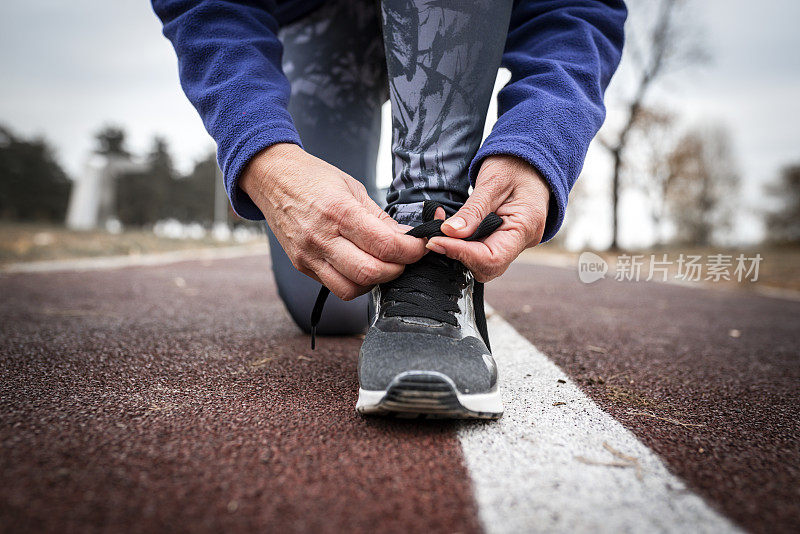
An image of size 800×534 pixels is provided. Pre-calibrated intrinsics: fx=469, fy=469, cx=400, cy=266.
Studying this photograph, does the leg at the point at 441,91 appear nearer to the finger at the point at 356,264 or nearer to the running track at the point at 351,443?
the finger at the point at 356,264

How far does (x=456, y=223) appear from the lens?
891mm

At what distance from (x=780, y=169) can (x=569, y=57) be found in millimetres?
29869

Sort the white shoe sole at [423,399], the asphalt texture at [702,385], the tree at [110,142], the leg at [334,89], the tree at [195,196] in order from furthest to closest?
Answer: 1. the tree at [110,142]
2. the tree at [195,196]
3. the leg at [334,89]
4. the white shoe sole at [423,399]
5. the asphalt texture at [702,385]

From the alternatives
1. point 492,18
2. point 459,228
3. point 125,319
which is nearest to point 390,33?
point 492,18

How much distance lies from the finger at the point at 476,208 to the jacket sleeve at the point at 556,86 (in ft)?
0.28

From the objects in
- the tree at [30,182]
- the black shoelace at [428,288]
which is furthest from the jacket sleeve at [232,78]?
the tree at [30,182]

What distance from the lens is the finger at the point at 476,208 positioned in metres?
0.89

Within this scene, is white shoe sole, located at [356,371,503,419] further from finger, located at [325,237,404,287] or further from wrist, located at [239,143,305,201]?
wrist, located at [239,143,305,201]

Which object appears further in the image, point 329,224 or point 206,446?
point 329,224

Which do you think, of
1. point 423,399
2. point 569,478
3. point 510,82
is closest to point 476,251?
point 423,399

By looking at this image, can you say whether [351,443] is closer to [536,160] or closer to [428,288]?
[428,288]

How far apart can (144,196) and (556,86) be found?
31.6 metres

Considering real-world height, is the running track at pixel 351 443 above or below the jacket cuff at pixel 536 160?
below

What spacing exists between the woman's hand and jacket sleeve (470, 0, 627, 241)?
0.10 ft
